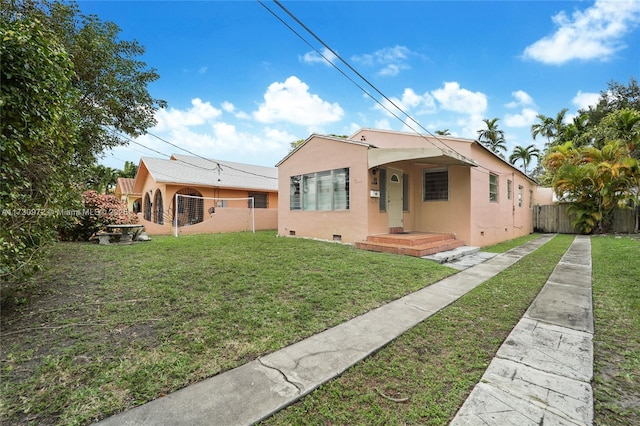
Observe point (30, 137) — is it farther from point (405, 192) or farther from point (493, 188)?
point (493, 188)

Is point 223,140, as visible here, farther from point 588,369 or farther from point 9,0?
point 588,369

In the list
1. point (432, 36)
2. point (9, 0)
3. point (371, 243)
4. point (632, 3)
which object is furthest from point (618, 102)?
point (9, 0)

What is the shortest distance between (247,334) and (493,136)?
37133 mm

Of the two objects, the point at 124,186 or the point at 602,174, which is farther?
the point at 124,186

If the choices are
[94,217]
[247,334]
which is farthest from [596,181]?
[94,217]

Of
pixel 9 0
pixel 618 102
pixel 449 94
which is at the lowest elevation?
pixel 9 0

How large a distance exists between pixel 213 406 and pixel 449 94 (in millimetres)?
13102

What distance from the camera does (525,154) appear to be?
31484 millimetres

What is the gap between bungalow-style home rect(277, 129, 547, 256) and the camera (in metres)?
8.82

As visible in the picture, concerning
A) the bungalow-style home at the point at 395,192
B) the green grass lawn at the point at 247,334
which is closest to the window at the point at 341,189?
the bungalow-style home at the point at 395,192

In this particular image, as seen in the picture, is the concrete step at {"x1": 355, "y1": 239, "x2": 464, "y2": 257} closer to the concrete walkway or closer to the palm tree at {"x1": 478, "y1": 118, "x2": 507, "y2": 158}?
the concrete walkway

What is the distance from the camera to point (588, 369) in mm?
2496

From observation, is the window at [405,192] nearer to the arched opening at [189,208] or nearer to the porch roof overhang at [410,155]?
the porch roof overhang at [410,155]

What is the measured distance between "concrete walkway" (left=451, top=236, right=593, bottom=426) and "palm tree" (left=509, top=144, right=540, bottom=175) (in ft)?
114
